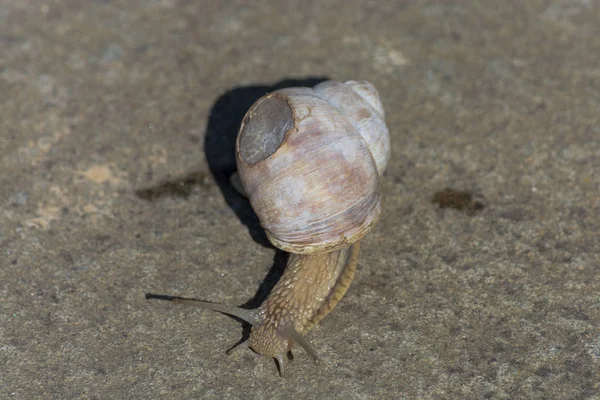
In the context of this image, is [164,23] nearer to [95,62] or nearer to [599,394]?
[95,62]

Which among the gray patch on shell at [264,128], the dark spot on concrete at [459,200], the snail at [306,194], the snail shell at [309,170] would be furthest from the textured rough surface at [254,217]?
the gray patch on shell at [264,128]

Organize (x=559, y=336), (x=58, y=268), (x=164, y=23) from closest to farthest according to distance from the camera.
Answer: (x=559, y=336)
(x=58, y=268)
(x=164, y=23)

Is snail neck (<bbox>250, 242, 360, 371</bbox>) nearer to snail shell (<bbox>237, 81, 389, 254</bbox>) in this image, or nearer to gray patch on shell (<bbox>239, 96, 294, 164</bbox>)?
snail shell (<bbox>237, 81, 389, 254</bbox>)

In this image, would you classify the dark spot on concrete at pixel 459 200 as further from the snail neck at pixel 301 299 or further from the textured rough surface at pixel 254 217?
the snail neck at pixel 301 299

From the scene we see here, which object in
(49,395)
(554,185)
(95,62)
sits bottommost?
(49,395)

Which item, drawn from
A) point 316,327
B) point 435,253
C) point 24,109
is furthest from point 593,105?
point 24,109

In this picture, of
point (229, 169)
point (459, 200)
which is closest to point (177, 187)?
point (229, 169)

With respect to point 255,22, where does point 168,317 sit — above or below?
below

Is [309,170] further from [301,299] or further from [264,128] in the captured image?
[301,299]
